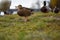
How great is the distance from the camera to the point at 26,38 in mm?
516

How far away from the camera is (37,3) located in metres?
1.99

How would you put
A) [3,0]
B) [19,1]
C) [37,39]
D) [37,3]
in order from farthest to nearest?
[37,3]
[19,1]
[3,0]
[37,39]

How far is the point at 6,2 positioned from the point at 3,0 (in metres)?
0.02

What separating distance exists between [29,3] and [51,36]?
1.40 meters

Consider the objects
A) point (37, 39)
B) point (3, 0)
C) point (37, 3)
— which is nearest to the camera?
point (37, 39)

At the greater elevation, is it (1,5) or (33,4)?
(1,5)

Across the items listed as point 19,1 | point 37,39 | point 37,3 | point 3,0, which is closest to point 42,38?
point 37,39

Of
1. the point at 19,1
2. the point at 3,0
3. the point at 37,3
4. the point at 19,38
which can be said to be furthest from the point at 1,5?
the point at 37,3

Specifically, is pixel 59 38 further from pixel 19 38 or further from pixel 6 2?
pixel 6 2

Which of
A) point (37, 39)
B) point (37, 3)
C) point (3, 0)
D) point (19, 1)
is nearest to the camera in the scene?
point (37, 39)

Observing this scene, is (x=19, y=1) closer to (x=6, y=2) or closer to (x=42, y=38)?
(x=6, y=2)

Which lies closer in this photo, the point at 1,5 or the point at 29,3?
the point at 1,5

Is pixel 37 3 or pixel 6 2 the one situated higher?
pixel 6 2

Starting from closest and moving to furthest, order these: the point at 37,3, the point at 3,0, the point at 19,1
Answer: the point at 3,0 < the point at 19,1 < the point at 37,3
